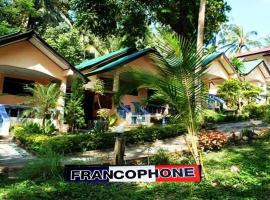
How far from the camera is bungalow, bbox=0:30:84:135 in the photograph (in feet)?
54.7

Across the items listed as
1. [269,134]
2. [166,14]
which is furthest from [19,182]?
[166,14]

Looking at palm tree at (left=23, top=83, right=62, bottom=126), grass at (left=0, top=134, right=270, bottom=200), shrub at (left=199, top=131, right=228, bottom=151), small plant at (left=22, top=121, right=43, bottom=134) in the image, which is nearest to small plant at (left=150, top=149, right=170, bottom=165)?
grass at (left=0, top=134, right=270, bottom=200)

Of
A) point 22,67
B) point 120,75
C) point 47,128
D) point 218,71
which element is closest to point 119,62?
point 120,75

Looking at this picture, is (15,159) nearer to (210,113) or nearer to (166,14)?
(210,113)

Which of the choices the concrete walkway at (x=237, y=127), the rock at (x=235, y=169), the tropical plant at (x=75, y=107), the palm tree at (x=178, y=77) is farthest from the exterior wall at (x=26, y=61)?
the rock at (x=235, y=169)

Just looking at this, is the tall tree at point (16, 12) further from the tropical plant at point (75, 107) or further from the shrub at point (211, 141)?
the shrub at point (211, 141)

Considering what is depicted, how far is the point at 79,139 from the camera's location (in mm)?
12352

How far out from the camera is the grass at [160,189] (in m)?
7.20

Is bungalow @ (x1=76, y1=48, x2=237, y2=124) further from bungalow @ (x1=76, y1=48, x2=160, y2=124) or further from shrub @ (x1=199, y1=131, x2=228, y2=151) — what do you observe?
shrub @ (x1=199, y1=131, x2=228, y2=151)

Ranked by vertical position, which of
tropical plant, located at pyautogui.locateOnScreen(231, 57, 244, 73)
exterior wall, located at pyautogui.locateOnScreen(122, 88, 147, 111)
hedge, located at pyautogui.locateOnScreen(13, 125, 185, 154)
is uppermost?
tropical plant, located at pyautogui.locateOnScreen(231, 57, 244, 73)

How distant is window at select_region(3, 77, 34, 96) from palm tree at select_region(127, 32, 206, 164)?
1343 centimetres

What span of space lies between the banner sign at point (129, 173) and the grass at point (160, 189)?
176 cm

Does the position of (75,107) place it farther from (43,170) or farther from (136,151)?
(43,170)

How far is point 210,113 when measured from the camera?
893 centimetres
